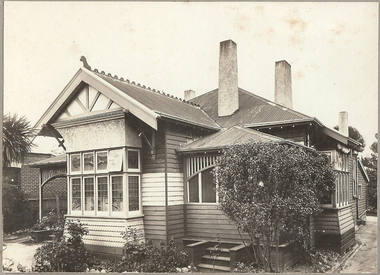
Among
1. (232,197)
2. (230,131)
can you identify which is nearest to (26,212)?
(230,131)

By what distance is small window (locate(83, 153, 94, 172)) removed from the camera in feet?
43.6

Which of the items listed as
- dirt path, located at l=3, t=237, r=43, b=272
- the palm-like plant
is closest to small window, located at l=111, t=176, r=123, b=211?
dirt path, located at l=3, t=237, r=43, b=272

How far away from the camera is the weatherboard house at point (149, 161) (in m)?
12.4

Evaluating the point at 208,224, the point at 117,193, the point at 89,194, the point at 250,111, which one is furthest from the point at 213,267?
the point at 250,111

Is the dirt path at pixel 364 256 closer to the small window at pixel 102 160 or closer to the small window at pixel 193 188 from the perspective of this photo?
the small window at pixel 193 188

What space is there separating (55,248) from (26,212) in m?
7.05

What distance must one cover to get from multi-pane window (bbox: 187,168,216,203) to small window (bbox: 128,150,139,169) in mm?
1922

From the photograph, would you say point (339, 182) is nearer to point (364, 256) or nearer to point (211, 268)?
point (364, 256)

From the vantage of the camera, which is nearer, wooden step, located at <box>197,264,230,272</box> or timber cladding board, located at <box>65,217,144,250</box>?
wooden step, located at <box>197,264,230,272</box>

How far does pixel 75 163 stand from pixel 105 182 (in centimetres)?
162

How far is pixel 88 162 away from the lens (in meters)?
13.4

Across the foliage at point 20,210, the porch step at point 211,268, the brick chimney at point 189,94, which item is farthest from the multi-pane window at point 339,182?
the foliage at point 20,210

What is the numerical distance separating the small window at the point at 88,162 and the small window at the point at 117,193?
108 centimetres

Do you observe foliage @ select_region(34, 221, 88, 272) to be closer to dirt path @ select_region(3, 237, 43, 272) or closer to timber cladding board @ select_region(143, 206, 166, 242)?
dirt path @ select_region(3, 237, 43, 272)
